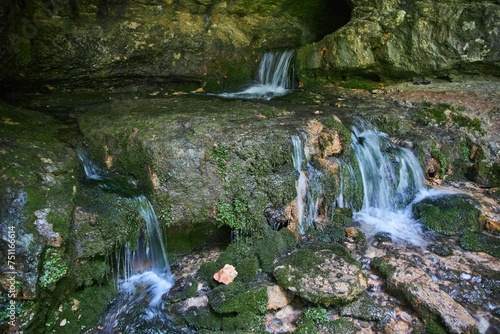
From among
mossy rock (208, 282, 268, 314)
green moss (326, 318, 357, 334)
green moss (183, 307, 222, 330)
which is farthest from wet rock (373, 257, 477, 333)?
green moss (183, 307, 222, 330)

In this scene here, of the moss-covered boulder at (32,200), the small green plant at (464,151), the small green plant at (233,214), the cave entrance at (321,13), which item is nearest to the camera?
the moss-covered boulder at (32,200)

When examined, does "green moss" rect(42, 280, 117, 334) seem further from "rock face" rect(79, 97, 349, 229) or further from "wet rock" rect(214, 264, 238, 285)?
"wet rock" rect(214, 264, 238, 285)

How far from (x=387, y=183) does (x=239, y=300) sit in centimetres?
332

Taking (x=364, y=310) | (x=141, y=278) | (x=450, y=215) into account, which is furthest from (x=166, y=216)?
(x=450, y=215)

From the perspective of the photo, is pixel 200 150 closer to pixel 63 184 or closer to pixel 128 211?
pixel 128 211

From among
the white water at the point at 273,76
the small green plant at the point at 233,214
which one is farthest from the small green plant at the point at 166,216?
the white water at the point at 273,76

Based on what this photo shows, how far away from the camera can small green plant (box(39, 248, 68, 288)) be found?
11.5 ft

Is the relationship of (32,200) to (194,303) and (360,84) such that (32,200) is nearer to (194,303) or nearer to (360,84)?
(194,303)

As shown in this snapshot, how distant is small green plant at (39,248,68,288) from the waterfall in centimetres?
291

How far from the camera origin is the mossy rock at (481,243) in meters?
4.73

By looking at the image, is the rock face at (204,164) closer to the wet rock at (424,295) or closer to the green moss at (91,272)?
the green moss at (91,272)

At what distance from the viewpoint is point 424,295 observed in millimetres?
3840

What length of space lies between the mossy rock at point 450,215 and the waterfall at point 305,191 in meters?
1.66

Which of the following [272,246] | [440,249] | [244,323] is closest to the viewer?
[244,323]
